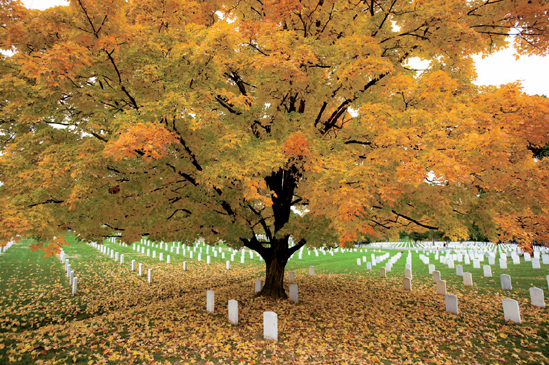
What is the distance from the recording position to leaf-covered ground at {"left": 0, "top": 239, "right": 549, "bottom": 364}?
5996mm

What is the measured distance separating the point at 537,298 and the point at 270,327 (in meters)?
9.00

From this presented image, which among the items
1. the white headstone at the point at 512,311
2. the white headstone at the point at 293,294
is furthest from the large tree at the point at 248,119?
the white headstone at the point at 293,294

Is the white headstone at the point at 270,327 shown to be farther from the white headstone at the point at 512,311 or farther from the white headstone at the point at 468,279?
the white headstone at the point at 468,279

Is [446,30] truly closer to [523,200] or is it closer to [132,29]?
[523,200]

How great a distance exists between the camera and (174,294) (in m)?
12.4

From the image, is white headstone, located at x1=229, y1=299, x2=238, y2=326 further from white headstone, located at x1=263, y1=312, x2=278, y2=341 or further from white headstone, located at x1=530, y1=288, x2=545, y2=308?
white headstone, located at x1=530, y1=288, x2=545, y2=308

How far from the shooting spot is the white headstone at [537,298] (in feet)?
29.7

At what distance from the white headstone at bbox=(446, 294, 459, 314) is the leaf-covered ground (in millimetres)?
309

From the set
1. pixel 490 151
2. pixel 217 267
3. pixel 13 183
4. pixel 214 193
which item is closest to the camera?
pixel 490 151

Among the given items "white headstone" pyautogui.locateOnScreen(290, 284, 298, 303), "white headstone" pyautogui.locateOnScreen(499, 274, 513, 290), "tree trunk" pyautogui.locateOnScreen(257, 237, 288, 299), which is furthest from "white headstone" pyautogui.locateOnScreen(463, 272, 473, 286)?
"tree trunk" pyautogui.locateOnScreen(257, 237, 288, 299)

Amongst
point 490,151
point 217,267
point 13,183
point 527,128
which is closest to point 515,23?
point 527,128

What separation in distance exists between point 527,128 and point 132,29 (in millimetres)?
9108

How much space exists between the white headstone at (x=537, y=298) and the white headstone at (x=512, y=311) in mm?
2271

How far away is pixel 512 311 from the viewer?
783 centimetres
